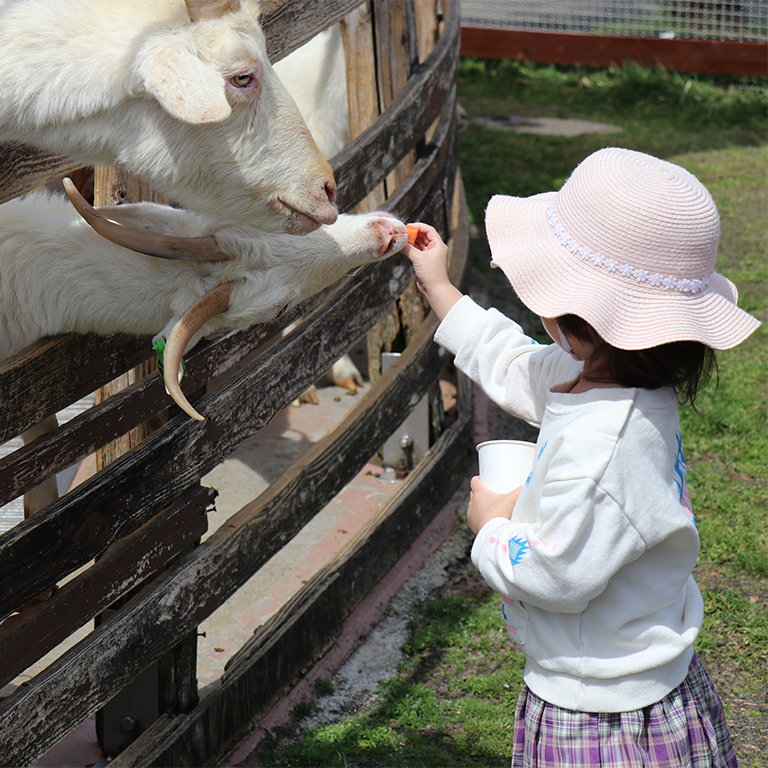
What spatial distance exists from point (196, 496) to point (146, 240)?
2.78 ft

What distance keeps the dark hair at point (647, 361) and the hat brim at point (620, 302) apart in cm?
7

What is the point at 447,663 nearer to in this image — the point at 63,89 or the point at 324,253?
the point at 324,253

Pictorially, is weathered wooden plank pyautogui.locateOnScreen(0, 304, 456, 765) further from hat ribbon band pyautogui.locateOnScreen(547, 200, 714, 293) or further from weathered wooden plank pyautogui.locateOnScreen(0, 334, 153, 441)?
hat ribbon band pyautogui.locateOnScreen(547, 200, 714, 293)

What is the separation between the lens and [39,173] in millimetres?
2092

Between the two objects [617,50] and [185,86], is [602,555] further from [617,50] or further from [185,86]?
[617,50]

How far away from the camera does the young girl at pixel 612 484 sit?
169 centimetres

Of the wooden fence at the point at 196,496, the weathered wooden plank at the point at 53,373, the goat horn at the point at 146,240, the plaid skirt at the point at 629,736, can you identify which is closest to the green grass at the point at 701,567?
the wooden fence at the point at 196,496

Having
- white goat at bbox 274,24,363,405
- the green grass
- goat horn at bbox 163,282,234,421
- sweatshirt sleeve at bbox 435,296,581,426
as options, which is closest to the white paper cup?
sweatshirt sleeve at bbox 435,296,581,426

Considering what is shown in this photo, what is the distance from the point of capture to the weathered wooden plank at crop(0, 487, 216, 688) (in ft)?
7.13

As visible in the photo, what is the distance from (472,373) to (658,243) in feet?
2.20

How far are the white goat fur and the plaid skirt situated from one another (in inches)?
44.5

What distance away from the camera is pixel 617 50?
1138 centimetres

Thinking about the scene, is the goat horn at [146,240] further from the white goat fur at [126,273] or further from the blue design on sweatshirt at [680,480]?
the blue design on sweatshirt at [680,480]

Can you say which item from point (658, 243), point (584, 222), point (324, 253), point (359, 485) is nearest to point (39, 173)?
point (324, 253)
